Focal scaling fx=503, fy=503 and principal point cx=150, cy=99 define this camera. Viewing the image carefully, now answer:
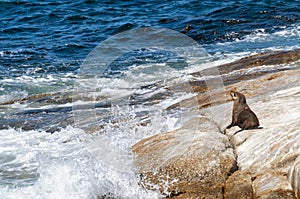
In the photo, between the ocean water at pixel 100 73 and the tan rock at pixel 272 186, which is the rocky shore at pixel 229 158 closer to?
the tan rock at pixel 272 186

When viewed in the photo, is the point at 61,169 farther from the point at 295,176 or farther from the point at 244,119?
the point at 295,176

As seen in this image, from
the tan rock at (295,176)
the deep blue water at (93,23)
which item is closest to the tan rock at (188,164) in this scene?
the tan rock at (295,176)

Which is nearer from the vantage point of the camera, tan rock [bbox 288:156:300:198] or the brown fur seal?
Answer: tan rock [bbox 288:156:300:198]

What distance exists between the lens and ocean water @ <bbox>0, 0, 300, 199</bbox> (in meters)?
7.78

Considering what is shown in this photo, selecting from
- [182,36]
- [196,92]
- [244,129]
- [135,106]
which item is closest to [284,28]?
[182,36]

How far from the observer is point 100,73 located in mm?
16672

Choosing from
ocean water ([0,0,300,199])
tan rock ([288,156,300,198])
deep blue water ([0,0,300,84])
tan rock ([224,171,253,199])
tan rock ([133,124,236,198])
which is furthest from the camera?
deep blue water ([0,0,300,84])

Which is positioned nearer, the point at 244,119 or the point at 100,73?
the point at 244,119

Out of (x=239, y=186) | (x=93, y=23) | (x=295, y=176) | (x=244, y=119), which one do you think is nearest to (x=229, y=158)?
(x=239, y=186)

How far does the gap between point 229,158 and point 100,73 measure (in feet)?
34.4

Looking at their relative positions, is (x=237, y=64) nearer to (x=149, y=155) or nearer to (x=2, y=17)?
(x=149, y=155)

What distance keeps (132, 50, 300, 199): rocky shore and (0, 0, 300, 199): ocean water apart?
316 millimetres

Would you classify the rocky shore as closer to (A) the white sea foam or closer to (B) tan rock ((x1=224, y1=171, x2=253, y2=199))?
(B) tan rock ((x1=224, y1=171, x2=253, y2=199))

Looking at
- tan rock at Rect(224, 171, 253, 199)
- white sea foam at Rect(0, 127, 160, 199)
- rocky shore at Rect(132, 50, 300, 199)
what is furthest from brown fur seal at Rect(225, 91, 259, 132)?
white sea foam at Rect(0, 127, 160, 199)
